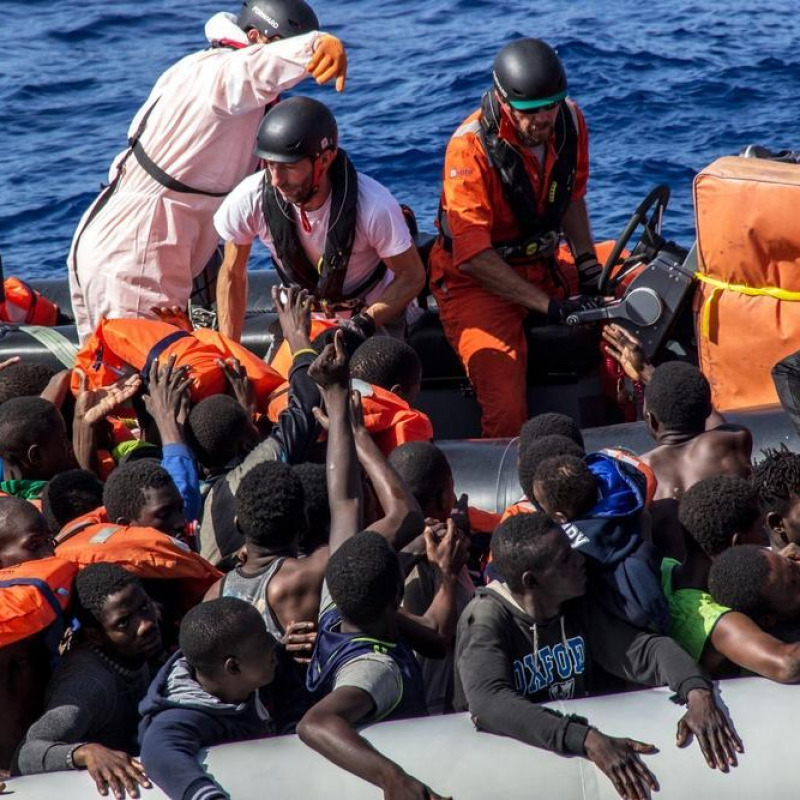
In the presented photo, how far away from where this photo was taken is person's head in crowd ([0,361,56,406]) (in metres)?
5.47

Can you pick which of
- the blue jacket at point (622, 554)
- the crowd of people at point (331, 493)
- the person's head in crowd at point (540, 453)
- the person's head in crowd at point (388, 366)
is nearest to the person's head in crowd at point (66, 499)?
the crowd of people at point (331, 493)

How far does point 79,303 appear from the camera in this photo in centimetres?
639

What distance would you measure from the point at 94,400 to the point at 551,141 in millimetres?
2051

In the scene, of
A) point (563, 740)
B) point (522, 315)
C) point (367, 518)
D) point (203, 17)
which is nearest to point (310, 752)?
point (563, 740)

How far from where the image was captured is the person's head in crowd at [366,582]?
3629mm

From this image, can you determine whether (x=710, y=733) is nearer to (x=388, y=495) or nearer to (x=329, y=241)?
(x=388, y=495)

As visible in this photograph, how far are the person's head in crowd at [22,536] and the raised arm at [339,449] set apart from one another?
0.78 metres

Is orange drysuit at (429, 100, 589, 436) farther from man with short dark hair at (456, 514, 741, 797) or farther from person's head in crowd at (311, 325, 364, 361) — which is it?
man with short dark hair at (456, 514, 741, 797)

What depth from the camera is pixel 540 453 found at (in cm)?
433

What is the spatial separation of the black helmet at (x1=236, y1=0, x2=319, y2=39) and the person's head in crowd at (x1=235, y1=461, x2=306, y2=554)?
8.48 feet

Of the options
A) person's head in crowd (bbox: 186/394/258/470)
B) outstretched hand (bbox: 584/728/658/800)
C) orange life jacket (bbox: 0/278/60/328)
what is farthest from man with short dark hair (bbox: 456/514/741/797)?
orange life jacket (bbox: 0/278/60/328)

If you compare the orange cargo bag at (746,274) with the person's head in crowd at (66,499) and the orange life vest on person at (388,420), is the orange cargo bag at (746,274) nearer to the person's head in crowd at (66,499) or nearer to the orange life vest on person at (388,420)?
the orange life vest on person at (388,420)

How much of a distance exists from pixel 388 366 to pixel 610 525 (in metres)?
1.37

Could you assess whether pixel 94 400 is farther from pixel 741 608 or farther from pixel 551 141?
pixel 741 608
